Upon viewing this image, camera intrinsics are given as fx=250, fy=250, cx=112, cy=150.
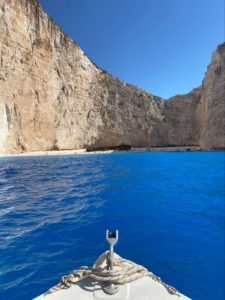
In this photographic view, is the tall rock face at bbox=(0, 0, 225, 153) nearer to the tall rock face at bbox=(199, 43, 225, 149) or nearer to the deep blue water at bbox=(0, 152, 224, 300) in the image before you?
the tall rock face at bbox=(199, 43, 225, 149)

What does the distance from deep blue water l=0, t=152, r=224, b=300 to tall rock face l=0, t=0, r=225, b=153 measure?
27793 mm

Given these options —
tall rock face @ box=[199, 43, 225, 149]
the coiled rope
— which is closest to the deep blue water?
the coiled rope

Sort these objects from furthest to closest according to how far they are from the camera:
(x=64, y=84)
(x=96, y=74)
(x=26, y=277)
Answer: (x=96, y=74) < (x=64, y=84) < (x=26, y=277)

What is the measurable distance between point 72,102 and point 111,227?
45917 mm

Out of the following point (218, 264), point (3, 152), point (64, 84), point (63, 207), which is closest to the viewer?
point (218, 264)

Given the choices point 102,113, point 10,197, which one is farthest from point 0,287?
point 102,113

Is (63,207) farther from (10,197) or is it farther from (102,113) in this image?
(102,113)

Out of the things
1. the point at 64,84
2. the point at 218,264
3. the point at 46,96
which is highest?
the point at 64,84

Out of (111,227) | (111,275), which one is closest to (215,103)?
(111,227)

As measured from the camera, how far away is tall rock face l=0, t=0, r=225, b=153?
119ft

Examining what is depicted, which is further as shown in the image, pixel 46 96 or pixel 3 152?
pixel 46 96

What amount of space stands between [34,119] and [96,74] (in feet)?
77.3

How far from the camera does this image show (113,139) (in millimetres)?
60219

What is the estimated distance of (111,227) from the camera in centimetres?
687
